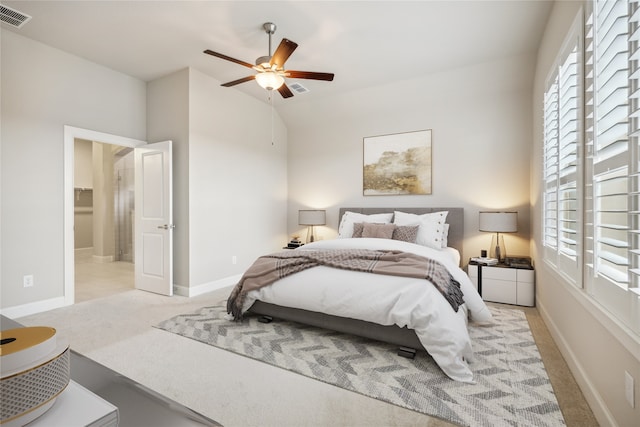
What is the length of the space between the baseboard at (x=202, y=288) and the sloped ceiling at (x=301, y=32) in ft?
9.57

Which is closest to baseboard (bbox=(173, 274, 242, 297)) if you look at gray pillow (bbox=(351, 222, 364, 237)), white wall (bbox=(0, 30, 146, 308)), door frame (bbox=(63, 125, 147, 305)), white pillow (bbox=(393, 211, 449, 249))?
door frame (bbox=(63, 125, 147, 305))

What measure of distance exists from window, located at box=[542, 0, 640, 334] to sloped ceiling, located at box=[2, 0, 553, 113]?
1102 mm

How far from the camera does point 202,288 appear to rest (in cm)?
412

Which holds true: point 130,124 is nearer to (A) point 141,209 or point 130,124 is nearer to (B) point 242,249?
(A) point 141,209

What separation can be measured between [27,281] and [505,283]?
5.41 m

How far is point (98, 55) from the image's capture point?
365 centimetres

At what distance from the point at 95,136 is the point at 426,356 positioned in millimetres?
4451

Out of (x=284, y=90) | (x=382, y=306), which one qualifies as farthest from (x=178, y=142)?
(x=382, y=306)

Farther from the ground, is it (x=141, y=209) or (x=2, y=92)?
(x=2, y=92)

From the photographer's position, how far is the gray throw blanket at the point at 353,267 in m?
2.37

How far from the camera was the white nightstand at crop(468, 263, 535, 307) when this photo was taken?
3.52 meters

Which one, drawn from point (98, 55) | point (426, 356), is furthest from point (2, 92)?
point (426, 356)

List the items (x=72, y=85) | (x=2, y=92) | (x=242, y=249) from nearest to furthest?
(x=2, y=92), (x=72, y=85), (x=242, y=249)

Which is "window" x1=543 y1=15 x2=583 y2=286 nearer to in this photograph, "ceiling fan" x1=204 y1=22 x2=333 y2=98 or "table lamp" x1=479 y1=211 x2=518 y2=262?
"table lamp" x1=479 y1=211 x2=518 y2=262
